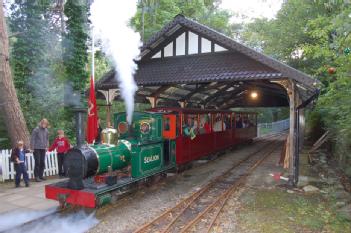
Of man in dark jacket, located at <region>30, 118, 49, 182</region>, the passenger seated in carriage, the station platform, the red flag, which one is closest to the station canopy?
the passenger seated in carriage

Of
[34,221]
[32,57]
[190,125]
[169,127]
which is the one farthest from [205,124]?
[32,57]

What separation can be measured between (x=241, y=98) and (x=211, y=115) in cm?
903

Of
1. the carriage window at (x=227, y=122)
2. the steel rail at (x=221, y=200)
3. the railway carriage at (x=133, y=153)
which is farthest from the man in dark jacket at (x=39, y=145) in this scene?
the carriage window at (x=227, y=122)

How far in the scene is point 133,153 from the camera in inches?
301

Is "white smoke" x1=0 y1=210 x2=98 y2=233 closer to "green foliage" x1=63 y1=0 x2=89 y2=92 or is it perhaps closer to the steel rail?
the steel rail

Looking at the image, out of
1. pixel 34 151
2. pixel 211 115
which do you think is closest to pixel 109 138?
pixel 34 151

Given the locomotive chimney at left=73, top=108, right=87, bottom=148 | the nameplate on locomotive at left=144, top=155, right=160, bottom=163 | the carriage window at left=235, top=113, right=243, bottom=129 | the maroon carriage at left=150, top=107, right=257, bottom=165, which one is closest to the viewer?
the locomotive chimney at left=73, top=108, right=87, bottom=148

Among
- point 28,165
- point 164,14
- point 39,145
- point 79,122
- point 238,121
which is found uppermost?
point 164,14

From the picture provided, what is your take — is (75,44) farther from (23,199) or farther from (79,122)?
(23,199)

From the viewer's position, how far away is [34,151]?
8961 mm

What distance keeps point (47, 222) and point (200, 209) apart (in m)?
3.24

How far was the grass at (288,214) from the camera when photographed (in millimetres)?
5992

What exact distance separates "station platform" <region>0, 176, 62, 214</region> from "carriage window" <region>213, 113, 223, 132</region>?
24.3 feet

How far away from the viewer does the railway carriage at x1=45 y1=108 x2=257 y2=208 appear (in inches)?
249
